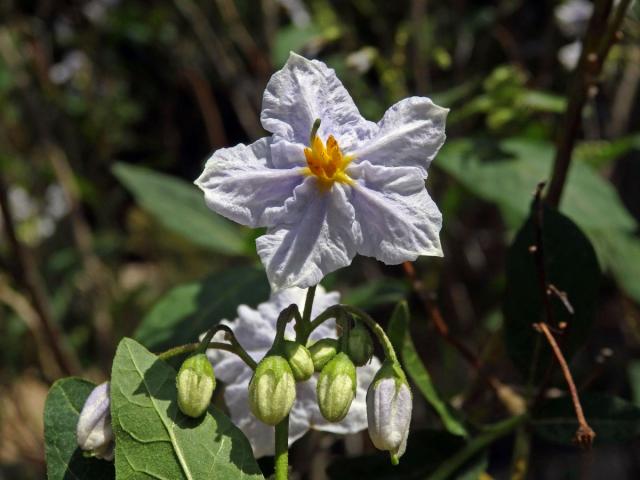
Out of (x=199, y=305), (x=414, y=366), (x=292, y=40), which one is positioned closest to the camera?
(x=414, y=366)

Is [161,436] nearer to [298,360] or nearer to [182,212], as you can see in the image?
[298,360]

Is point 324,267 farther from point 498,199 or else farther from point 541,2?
point 541,2

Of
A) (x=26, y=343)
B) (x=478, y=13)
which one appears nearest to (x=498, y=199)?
(x=478, y=13)

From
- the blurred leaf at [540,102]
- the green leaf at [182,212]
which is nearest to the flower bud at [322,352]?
the green leaf at [182,212]

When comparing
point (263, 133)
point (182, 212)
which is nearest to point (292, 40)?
point (263, 133)

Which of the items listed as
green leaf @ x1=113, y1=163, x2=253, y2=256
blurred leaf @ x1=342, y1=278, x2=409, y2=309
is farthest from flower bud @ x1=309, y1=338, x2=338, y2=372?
green leaf @ x1=113, y1=163, x2=253, y2=256

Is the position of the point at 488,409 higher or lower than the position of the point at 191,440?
lower
